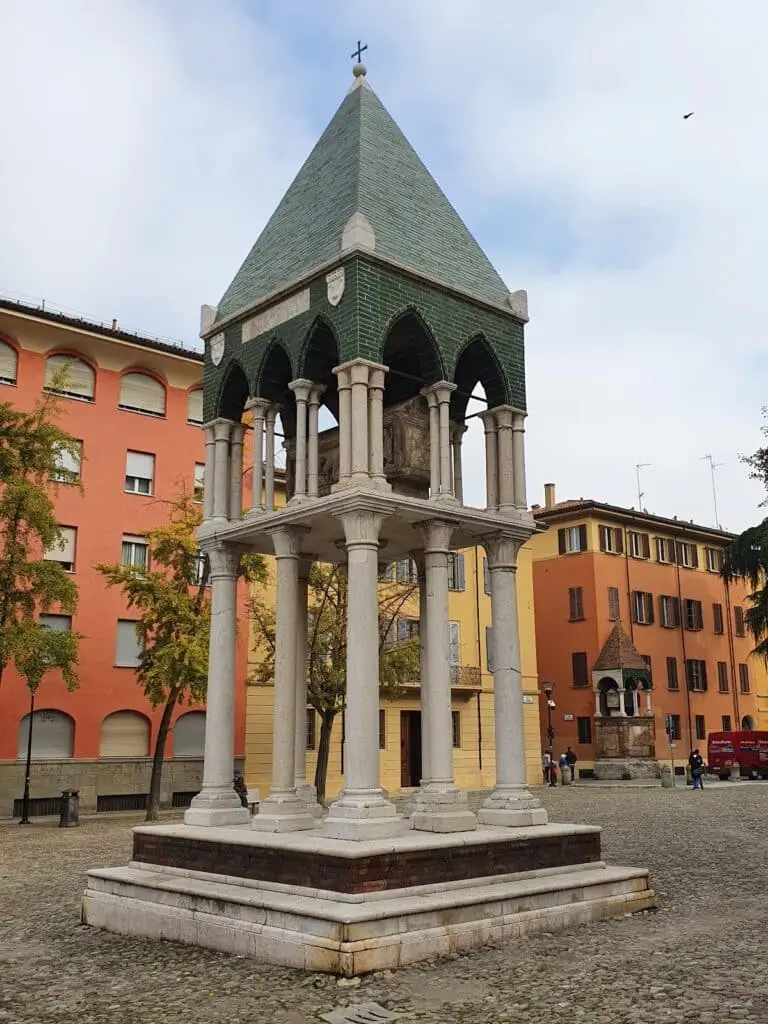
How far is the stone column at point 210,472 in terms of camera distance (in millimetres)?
12977

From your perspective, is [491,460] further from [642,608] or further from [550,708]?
[642,608]

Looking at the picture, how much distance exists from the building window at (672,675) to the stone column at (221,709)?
4389 cm

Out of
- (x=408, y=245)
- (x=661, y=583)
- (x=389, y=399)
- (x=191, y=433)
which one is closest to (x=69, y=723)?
(x=191, y=433)

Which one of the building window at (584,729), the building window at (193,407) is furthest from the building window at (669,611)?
the building window at (193,407)

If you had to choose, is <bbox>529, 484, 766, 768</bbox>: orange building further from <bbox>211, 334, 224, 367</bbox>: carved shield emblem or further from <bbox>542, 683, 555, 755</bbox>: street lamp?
<bbox>211, 334, 224, 367</bbox>: carved shield emblem

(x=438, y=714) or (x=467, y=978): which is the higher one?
(x=438, y=714)

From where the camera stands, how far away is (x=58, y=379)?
26547mm

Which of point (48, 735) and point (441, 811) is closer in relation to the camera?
point (441, 811)

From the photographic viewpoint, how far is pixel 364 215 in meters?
11.7

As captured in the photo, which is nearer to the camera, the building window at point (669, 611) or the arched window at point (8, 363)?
the arched window at point (8, 363)

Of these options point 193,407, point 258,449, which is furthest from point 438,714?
point 193,407

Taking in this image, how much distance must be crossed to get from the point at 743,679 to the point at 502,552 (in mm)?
50174

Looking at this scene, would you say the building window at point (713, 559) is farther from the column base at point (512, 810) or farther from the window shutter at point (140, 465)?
the column base at point (512, 810)

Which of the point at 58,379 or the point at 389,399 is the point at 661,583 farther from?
the point at 389,399
